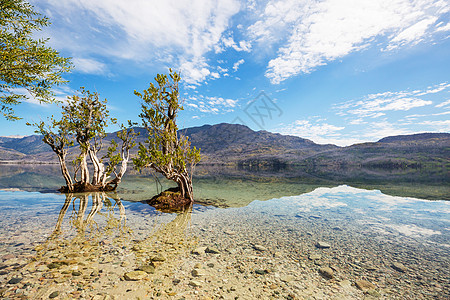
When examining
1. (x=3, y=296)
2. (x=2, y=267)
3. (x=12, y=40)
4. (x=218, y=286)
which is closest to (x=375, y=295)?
(x=218, y=286)

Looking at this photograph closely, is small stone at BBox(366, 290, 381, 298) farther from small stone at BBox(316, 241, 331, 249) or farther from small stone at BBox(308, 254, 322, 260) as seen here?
small stone at BBox(316, 241, 331, 249)

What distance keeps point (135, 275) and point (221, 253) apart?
4100mm

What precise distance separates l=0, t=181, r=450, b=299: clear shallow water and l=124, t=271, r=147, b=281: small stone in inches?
8.7

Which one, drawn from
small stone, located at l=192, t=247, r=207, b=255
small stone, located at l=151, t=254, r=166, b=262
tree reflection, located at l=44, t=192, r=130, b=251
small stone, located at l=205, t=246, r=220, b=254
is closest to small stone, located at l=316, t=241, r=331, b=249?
small stone, located at l=205, t=246, r=220, b=254

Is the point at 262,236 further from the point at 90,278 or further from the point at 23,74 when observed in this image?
the point at 23,74

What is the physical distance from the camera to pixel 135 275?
7.54 m

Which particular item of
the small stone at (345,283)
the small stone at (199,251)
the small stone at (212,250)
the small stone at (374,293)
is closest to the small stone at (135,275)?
the small stone at (199,251)

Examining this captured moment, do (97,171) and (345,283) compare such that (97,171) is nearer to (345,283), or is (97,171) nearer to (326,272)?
(326,272)

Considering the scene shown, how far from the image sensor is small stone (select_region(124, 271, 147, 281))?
7.32 metres

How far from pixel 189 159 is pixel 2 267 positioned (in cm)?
1476

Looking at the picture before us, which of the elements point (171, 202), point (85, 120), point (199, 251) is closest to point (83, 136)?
point (85, 120)

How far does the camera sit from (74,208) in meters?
18.3

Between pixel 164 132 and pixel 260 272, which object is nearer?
pixel 260 272

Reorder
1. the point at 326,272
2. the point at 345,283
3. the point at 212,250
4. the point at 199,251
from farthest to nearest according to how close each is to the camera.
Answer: the point at 212,250, the point at 199,251, the point at 326,272, the point at 345,283
